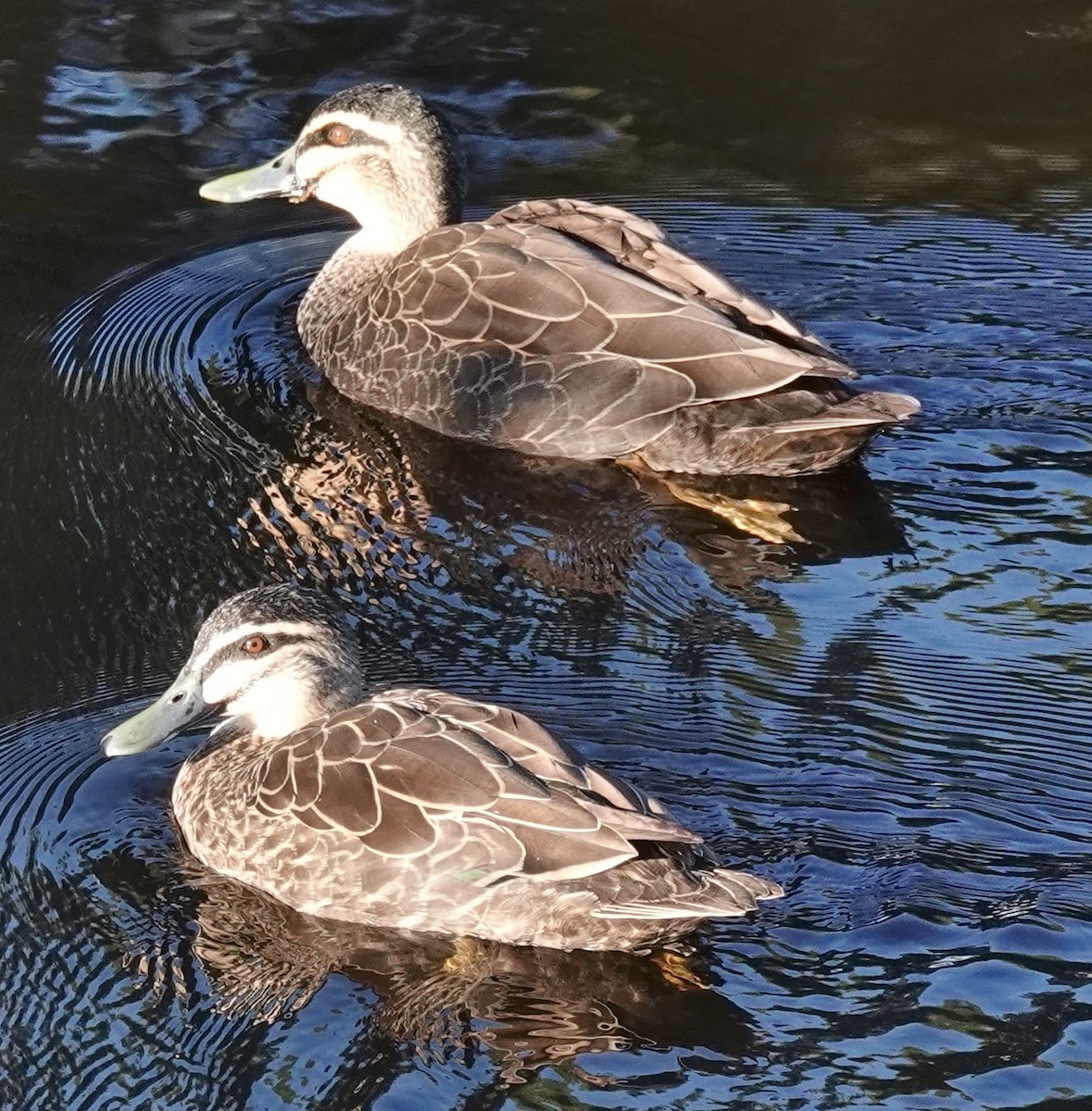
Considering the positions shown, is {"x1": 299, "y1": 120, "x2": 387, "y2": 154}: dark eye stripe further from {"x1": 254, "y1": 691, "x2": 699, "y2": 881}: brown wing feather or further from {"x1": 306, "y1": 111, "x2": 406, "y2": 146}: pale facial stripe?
{"x1": 254, "y1": 691, "x2": 699, "y2": 881}: brown wing feather

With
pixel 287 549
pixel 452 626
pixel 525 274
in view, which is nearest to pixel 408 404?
pixel 525 274

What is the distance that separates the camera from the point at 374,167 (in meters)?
9.97

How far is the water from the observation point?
18.1ft

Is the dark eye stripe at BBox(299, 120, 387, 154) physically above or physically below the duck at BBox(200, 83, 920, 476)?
above

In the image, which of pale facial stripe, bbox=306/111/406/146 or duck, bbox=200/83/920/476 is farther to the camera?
pale facial stripe, bbox=306/111/406/146

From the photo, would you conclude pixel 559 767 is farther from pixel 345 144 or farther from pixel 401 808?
pixel 345 144

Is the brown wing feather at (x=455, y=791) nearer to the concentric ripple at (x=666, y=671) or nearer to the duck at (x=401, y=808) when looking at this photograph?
the duck at (x=401, y=808)

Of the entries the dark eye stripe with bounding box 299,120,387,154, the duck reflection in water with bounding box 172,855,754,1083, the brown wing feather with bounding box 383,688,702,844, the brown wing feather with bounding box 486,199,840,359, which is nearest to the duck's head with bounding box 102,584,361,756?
the brown wing feather with bounding box 383,688,702,844

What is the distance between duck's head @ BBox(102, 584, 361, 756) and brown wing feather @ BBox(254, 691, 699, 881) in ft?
0.77

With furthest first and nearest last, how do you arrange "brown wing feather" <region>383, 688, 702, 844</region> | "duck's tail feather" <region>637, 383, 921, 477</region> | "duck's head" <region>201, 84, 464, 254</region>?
"duck's head" <region>201, 84, 464, 254</region>
"duck's tail feather" <region>637, 383, 921, 477</region>
"brown wing feather" <region>383, 688, 702, 844</region>

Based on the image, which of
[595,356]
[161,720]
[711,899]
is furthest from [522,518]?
[711,899]

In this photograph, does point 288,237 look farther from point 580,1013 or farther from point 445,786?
point 580,1013

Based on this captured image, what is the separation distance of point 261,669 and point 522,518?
6.78ft

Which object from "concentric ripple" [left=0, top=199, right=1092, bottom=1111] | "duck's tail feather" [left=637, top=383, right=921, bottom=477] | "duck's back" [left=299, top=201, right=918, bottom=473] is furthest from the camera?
"duck's back" [left=299, top=201, right=918, bottom=473]
